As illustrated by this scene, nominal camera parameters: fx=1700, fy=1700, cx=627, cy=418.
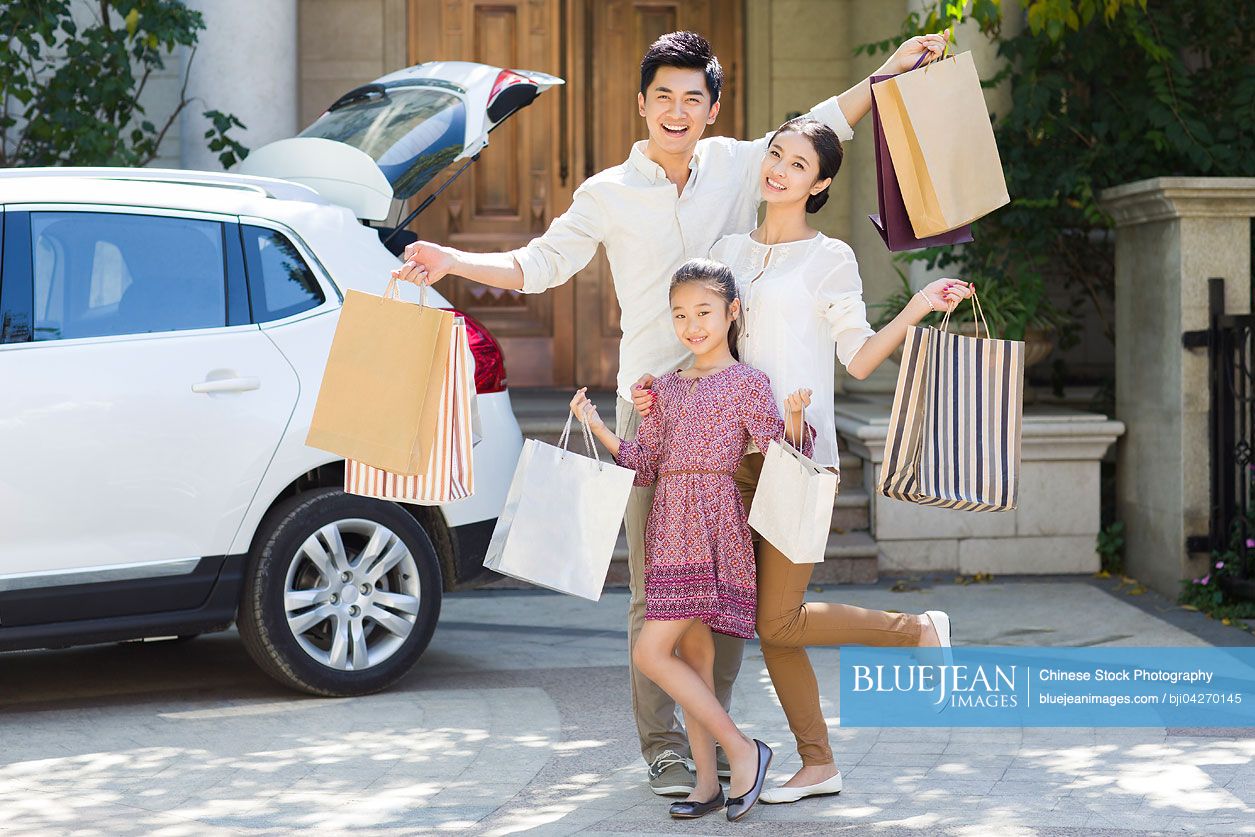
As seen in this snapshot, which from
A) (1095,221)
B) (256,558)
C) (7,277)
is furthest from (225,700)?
(1095,221)

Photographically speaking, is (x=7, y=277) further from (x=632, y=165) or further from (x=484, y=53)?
(x=484, y=53)

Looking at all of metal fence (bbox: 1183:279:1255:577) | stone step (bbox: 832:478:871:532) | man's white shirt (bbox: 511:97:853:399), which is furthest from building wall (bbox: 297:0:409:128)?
man's white shirt (bbox: 511:97:853:399)

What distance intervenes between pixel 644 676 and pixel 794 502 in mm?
845

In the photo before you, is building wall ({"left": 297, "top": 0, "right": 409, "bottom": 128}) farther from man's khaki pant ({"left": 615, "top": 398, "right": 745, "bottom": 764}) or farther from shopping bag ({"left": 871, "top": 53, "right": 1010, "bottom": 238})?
shopping bag ({"left": 871, "top": 53, "right": 1010, "bottom": 238})

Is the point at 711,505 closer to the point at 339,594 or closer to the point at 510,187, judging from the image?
the point at 339,594

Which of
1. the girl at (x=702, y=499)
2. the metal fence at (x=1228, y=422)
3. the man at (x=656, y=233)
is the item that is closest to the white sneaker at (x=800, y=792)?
the girl at (x=702, y=499)

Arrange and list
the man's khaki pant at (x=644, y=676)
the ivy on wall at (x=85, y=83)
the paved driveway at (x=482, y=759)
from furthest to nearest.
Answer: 1. the ivy on wall at (x=85, y=83)
2. the man's khaki pant at (x=644, y=676)
3. the paved driveway at (x=482, y=759)

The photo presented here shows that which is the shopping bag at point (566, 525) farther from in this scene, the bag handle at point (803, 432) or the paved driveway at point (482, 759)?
the paved driveway at point (482, 759)

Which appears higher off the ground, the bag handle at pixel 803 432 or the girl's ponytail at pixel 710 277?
the girl's ponytail at pixel 710 277

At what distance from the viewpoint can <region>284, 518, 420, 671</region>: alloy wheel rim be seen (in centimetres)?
608

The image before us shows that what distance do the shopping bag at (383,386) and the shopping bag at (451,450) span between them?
0.03 meters

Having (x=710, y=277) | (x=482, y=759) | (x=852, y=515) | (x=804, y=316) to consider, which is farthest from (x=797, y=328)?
(x=852, y=515)

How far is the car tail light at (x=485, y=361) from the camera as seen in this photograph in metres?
6.48

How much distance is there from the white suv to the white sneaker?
1.93m
